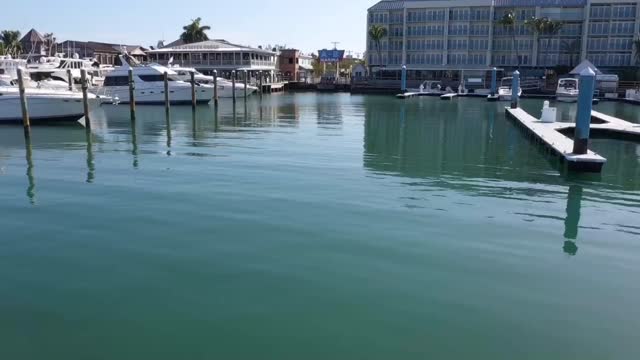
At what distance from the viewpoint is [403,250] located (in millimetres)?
9555

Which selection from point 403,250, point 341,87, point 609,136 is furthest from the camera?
point 341,87

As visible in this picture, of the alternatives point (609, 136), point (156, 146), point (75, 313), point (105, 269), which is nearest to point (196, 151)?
point (156, 146)

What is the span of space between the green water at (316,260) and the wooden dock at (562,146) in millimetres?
602

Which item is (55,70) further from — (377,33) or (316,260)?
(377,33)

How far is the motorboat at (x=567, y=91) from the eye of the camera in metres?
57.0

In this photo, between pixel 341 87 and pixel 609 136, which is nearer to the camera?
pixel 609 136

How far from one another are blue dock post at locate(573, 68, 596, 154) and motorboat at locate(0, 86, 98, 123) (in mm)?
23230

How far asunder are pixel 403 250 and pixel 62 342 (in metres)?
5.27

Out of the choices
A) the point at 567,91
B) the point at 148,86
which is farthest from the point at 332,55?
the point at 148,86

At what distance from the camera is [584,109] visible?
17.0 metres

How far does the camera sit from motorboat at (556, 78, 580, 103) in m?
57.0

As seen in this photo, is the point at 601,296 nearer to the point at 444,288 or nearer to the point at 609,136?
the point at 444,288

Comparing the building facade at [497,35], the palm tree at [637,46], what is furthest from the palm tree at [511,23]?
the palm tree at [637,46]

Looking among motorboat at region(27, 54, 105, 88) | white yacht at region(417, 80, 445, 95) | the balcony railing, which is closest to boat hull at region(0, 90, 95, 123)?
motorboat at region(27, 54, 105, 88)
